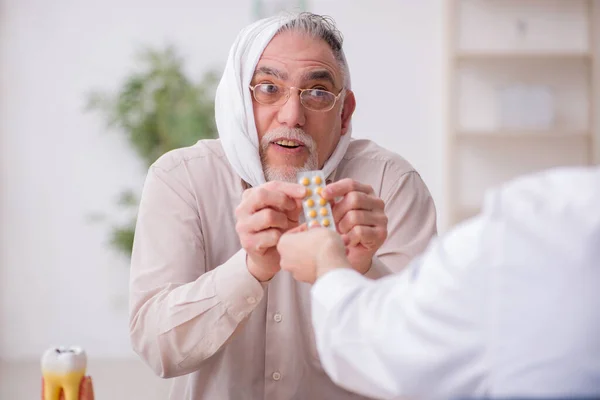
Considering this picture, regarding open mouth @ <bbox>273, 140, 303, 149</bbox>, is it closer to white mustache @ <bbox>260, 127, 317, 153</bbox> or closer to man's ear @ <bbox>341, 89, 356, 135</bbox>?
white mustache @ <bbox>260, 127, 317, 153</bbox>

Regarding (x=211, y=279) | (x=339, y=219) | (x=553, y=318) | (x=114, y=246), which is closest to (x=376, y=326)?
(x=553, y=318)

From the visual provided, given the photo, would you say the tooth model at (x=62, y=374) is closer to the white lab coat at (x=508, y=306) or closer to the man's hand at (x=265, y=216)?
the man's hand at (x=265, y=216)

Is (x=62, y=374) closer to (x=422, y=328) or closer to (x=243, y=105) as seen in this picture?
(x=422, y=328)

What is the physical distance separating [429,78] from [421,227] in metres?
3.57

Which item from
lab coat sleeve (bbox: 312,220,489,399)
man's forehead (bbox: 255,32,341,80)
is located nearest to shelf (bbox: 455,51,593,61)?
man's forehead (bbox: 255,32,341,80)

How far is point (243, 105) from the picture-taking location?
2.02 meters

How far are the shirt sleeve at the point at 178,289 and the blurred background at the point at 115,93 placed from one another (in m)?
3.50

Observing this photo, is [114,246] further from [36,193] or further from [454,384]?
[454,384]

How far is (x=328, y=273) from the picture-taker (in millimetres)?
1110

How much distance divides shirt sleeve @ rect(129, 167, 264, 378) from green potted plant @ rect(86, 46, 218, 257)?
3.19 metres

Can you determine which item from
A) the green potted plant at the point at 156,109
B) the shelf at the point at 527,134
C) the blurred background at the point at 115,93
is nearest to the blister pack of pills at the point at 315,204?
the green potted plant at the point at 156,109

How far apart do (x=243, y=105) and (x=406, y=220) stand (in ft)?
1.62

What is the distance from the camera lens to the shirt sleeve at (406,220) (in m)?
1.99

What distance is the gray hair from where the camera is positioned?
2.08 meters
